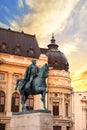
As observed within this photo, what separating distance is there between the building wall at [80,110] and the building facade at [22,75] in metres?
2.98

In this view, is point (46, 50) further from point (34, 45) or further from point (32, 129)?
point (32, 129)

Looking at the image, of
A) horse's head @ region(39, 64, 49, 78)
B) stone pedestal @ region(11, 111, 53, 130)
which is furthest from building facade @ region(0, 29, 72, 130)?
horse's head @ region(39, 64, 49, 78)

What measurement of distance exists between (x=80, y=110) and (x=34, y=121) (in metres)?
41.6

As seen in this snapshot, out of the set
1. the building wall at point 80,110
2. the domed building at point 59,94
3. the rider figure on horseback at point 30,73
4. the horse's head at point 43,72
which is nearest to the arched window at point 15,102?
the domed building at point 59,94

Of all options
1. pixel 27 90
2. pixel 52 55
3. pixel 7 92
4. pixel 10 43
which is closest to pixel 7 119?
pixel 7 92

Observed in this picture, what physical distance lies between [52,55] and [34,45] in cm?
493

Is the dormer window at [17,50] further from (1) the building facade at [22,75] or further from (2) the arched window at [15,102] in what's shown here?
(2) the arched window at [15,102]

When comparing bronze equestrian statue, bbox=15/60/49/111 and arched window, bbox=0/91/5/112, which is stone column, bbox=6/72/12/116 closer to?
arched window, bbox=0/91/5/112

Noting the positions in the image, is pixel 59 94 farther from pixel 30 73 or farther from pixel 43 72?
pixel 43 72

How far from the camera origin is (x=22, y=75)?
52.4 meters

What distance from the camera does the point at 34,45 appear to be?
191 ft

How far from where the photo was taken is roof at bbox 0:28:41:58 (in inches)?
2124

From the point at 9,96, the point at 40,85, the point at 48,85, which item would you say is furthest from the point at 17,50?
the point at 40,85

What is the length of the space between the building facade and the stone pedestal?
1014 inches
